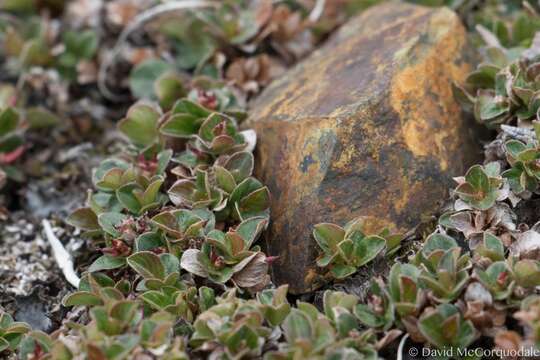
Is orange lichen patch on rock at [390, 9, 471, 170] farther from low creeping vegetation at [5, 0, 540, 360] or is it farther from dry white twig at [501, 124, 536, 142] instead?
dry white twig at [501, 124, 536, 142]

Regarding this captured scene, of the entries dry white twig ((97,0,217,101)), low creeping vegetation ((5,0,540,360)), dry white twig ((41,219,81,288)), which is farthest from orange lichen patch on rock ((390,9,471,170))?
dry white twig ((41,219,81,288))

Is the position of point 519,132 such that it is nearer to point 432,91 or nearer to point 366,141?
point 432,91

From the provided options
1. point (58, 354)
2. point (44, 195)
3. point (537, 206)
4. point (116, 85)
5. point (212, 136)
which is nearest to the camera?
point (58, 354)

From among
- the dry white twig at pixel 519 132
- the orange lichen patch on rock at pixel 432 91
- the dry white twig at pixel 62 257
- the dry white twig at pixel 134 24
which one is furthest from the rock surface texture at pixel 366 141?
the dry white twig at pixel 134 24

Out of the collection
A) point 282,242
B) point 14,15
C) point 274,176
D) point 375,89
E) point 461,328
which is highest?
point 14,15

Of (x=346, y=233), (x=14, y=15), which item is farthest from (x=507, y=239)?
(x=14, y=15)

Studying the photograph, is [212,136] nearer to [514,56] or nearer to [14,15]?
[514,56]

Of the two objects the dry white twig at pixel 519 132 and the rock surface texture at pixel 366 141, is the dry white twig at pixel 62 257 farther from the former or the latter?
the dry white twig at pixel 519 132
